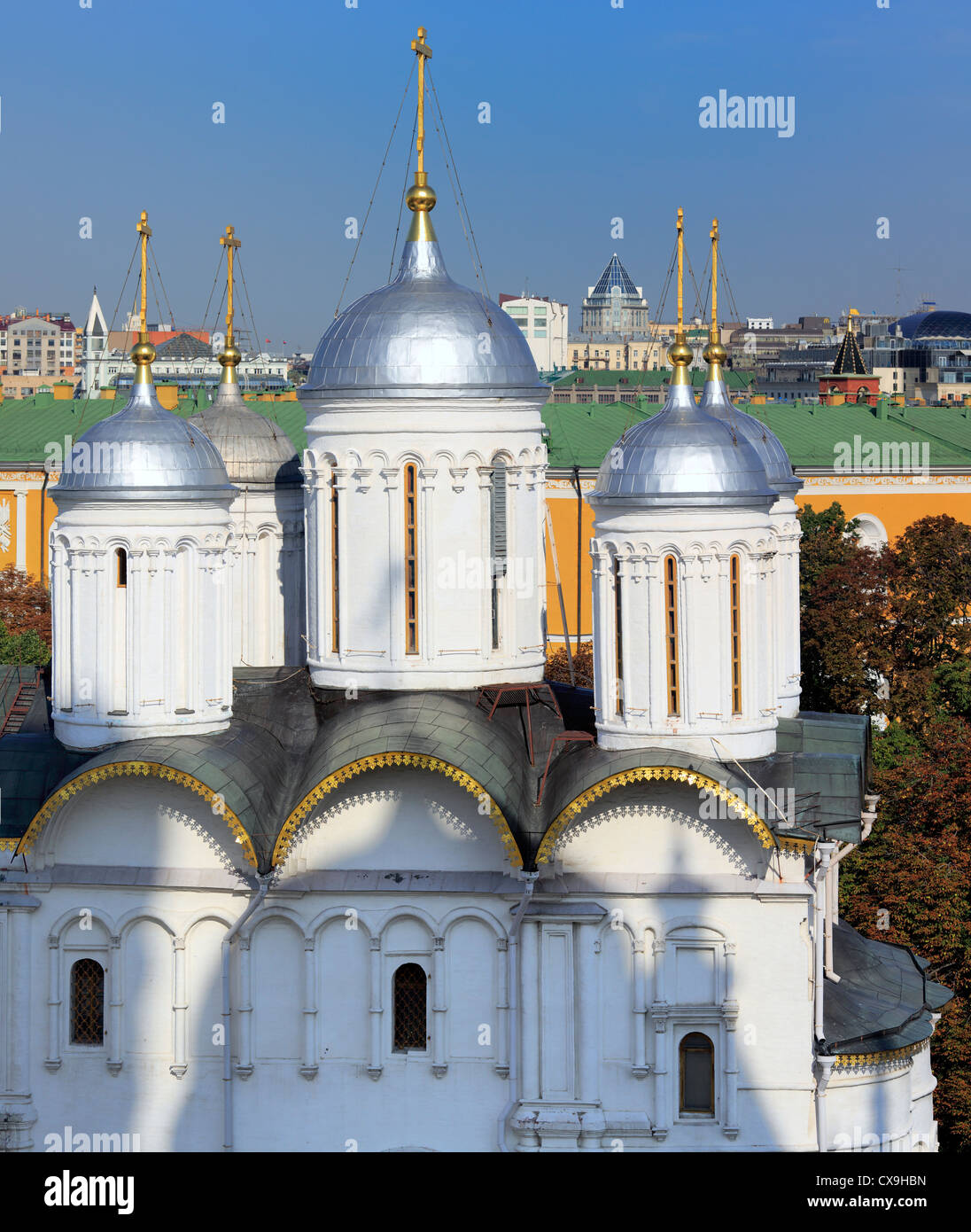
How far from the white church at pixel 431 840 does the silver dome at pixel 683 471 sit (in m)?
0.03

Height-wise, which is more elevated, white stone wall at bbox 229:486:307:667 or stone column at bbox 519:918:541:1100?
white stone wall at bbox 229:486:307:667

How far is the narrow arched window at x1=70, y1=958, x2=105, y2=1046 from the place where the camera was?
2169 centimetres

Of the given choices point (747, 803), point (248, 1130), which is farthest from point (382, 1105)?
point (747, 803)

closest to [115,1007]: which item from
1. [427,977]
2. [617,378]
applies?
[427,977]

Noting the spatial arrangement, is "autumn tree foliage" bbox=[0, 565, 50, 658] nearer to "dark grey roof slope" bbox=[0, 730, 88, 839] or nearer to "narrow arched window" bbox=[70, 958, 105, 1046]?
"dark grey roof slope" bbox=[0, 730, 88, 839]

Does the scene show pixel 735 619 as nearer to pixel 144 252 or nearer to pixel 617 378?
pixel 144 252

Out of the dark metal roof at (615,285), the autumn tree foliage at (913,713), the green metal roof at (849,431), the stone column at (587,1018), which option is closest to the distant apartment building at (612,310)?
the dark metal roof at (615,285)

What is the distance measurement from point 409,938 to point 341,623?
3.70 m

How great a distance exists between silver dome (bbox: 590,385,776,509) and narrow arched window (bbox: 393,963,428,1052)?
4974mm

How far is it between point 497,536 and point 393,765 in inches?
127

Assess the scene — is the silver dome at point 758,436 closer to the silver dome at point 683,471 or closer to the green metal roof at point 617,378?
the silver dome at point 683,471

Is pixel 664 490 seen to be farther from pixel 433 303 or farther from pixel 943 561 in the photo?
pixel 943 561

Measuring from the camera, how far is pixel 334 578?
918 inches

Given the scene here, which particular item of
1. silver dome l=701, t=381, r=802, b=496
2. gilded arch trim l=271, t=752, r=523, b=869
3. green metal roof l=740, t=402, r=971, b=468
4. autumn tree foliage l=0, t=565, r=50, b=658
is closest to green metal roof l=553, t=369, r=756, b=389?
green metal roof l=740, t=402, r=971, b=468
